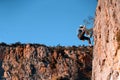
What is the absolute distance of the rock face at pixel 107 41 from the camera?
79.2 ft

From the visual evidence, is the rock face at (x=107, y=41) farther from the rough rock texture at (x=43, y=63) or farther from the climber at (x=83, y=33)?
the rough rock texture at (x=43, y=63)

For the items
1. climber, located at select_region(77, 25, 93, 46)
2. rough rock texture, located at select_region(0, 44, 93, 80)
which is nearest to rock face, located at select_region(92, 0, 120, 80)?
climber, located at select_region(77, 25, 93, 46)

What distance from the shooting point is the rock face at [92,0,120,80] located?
950 inches

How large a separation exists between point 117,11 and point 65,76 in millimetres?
25123

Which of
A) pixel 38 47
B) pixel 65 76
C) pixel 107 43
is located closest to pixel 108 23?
pixel 107 43

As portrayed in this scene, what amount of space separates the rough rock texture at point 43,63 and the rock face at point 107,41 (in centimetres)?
1991

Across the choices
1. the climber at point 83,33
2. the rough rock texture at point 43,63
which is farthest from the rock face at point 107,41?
the rough rock texture at point 43,63

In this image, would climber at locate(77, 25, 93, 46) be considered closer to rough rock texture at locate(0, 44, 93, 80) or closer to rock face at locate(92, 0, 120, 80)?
rough rock texture at locate(0, 44, 93, 80)

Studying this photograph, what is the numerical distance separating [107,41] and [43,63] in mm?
26160

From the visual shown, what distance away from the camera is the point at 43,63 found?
5206 centimetres

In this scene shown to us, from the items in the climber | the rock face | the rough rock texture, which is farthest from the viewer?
the rough rock texture

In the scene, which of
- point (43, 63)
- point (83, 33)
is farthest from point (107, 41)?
point (43, 63)

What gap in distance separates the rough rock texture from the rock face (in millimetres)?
19908

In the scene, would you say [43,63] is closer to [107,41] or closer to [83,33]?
[83,33]
